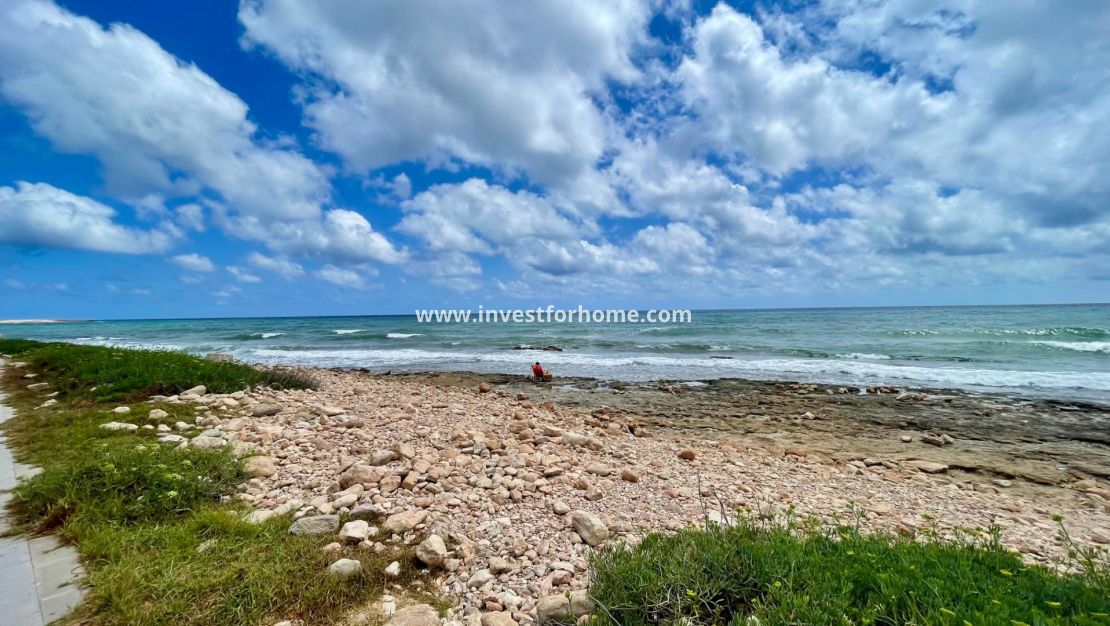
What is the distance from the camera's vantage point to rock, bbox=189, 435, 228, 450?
17.3ft

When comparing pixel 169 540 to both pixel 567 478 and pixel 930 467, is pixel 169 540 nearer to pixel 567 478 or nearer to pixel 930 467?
pixel 567 478

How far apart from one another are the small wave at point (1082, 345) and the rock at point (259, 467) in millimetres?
31977

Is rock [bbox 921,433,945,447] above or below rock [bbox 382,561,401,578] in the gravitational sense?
below

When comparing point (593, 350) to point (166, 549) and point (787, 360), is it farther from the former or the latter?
point (166, 549)

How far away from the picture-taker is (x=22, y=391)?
945 cm

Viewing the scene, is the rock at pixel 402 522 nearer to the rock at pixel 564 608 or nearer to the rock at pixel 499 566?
the rock at pixel 499 566

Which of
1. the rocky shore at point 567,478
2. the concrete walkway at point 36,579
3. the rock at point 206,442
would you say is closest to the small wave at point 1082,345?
the rocky shore at point 567,478

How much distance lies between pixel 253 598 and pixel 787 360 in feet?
69.9

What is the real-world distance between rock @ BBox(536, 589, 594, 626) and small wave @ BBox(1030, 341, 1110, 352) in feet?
99.4

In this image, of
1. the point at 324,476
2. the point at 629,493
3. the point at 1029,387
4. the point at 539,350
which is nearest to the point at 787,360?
the point at 1029,387

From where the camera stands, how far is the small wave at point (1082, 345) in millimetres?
20758

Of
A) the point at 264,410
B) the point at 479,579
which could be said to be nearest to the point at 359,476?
the point at 479,579

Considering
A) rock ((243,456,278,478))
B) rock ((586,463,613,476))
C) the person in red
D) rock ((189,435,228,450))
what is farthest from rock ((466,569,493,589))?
the person in red

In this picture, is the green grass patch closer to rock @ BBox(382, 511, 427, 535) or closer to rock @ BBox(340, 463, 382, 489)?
rock @ BBox(340, 463, 382, 489)
